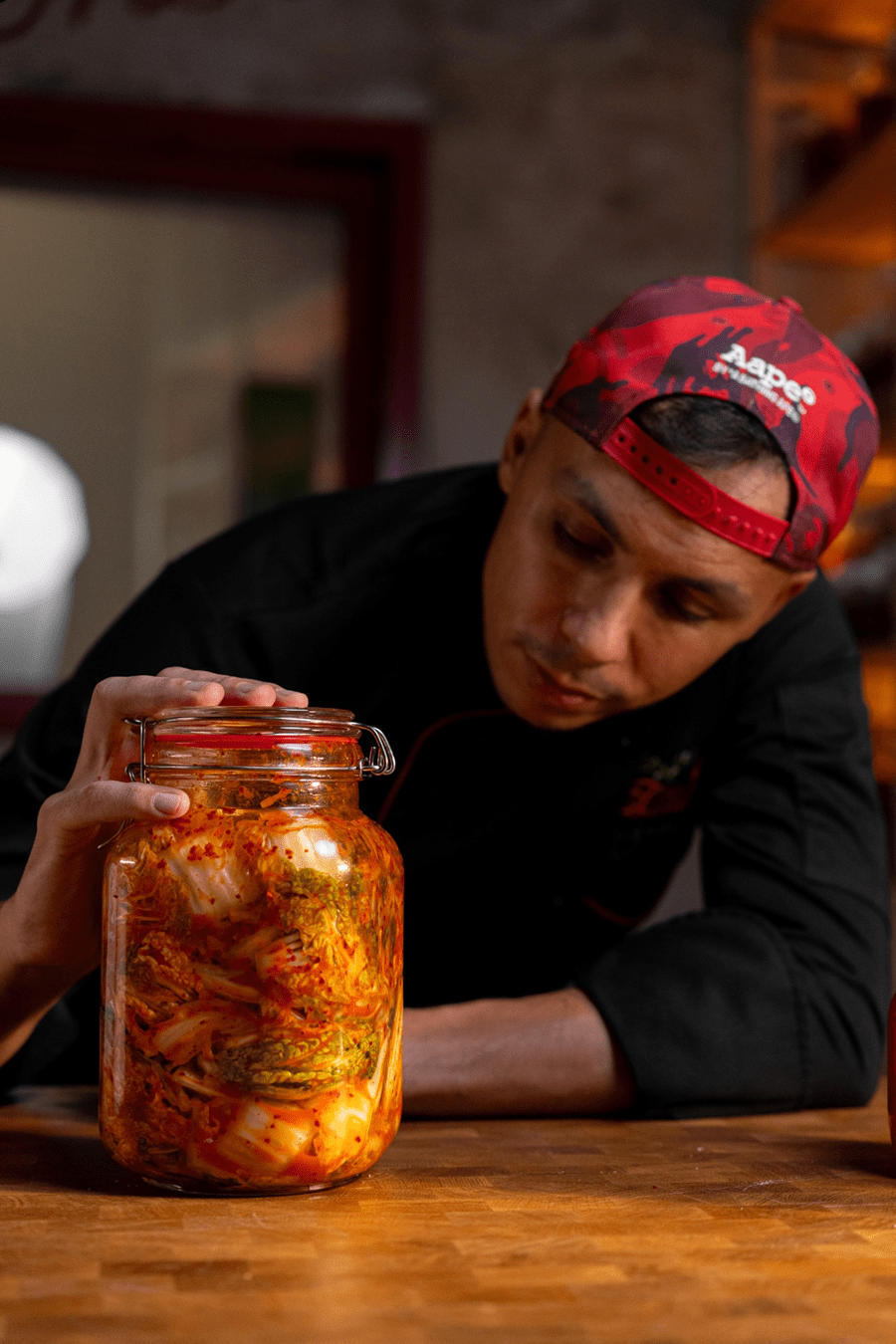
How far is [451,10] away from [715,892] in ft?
6.95

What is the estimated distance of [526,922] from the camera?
133 centimetres

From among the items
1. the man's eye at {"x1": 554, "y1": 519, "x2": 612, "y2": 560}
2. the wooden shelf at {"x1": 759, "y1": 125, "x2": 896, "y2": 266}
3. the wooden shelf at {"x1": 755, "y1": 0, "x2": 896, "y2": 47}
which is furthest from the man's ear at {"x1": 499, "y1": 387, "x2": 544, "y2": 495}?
the wooden shelf at {"x1": 755, "y1": 0, "x2": 896, "y2": 47}

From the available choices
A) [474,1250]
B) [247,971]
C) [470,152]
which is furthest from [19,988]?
[470,152]

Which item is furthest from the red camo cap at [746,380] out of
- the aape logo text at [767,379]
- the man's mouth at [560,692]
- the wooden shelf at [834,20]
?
the wooden shelf at [834,20]

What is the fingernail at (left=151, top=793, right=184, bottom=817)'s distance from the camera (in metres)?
0.70

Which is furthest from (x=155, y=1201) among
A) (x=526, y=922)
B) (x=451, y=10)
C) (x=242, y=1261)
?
(x=451, y=10)

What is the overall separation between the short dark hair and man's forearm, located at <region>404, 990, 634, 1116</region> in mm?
418

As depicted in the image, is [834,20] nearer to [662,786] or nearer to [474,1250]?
[662,786]

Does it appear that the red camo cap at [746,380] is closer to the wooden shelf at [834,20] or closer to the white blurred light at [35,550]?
the white blurred light at [35,550]

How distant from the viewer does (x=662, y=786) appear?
4.21ft

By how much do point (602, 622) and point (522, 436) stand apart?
9.5 inches

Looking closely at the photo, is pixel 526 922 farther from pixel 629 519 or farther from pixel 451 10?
pixel 451 10

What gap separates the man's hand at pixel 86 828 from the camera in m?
0.74

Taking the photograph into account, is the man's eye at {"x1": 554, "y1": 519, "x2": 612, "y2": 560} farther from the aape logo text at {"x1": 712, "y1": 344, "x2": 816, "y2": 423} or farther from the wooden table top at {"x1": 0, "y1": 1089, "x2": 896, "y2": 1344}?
the wooden table top at {"x1": 0, "y1": 1089, "x2": 896, "y2": 1344}
